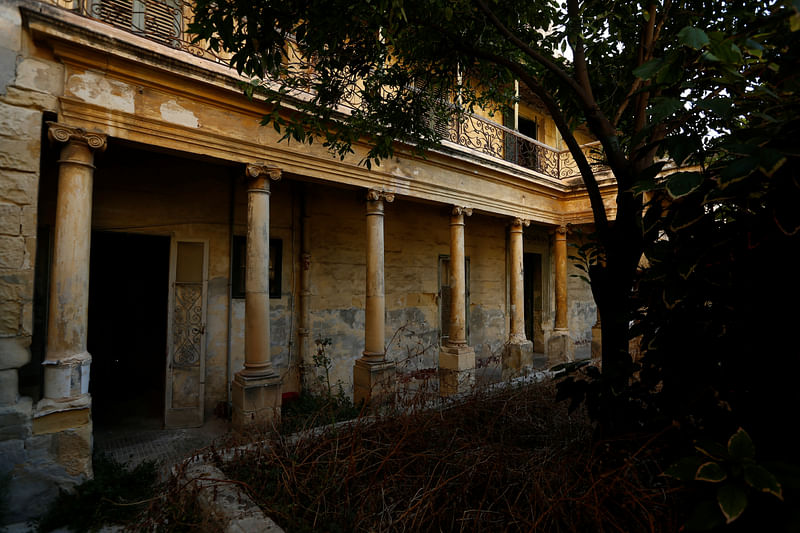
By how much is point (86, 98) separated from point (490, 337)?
9.93 metres

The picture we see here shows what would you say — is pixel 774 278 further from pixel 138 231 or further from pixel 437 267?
pixel 437 267

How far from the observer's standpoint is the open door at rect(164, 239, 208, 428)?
635 cm

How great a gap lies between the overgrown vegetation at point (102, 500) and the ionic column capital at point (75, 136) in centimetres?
344

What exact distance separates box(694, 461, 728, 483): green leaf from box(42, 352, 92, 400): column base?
517 centimetres

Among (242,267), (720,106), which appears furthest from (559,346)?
(720,106)

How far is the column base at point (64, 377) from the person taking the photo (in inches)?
163

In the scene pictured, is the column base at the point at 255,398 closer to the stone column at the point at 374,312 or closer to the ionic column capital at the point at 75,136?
the stone column at the point at 374,312

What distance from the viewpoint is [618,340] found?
253cm

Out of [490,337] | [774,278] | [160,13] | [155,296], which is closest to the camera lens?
[774,278]

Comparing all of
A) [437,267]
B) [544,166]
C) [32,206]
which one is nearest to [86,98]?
[32,206]

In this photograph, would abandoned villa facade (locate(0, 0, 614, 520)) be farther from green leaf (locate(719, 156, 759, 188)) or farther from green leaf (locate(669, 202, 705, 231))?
green leaf (locate(719, 156, 759, 188))

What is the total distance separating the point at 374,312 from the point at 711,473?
5991mm

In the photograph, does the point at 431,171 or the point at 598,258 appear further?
the point at 431,171

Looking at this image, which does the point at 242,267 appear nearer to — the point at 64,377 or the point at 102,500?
the point at 64,377
